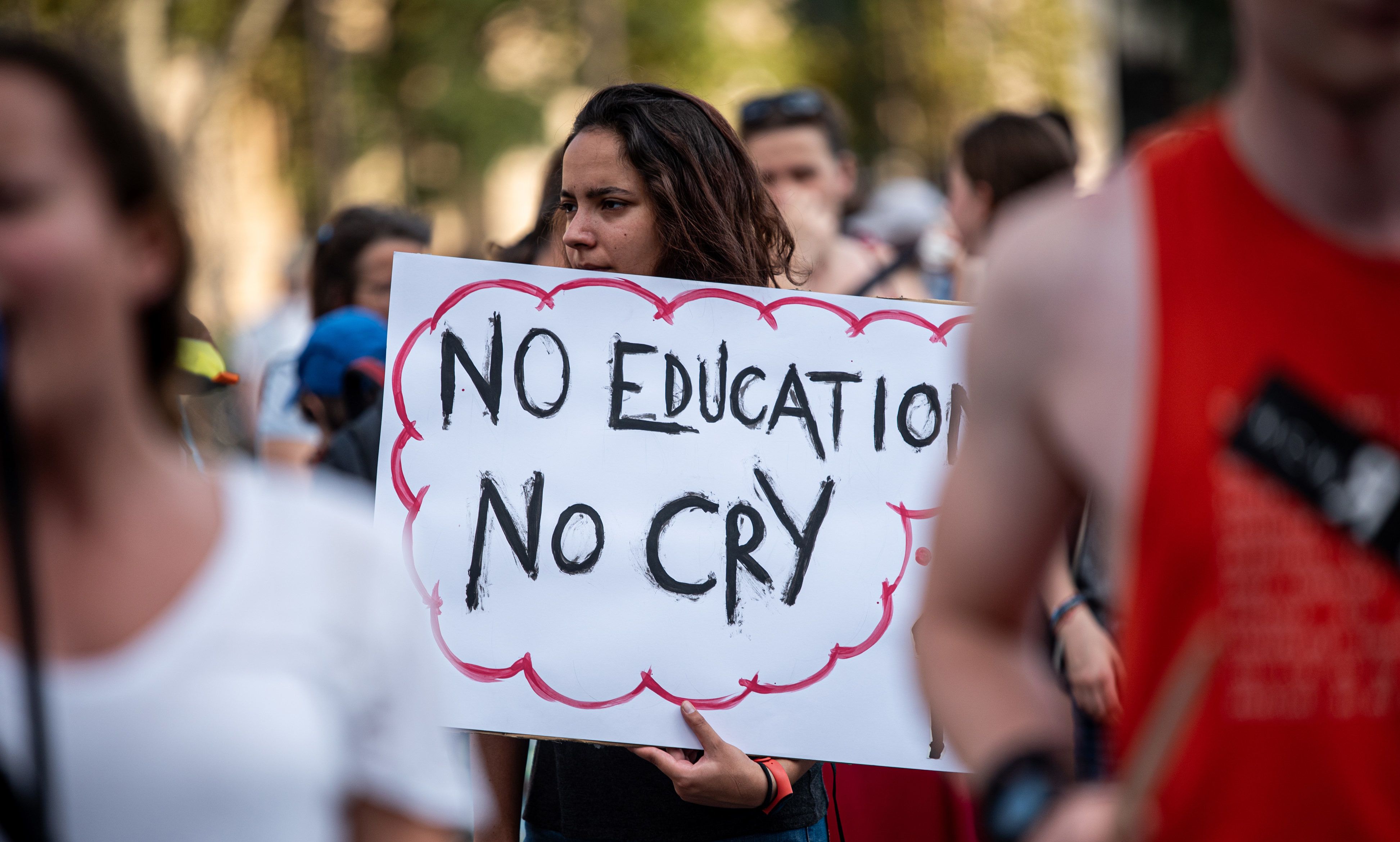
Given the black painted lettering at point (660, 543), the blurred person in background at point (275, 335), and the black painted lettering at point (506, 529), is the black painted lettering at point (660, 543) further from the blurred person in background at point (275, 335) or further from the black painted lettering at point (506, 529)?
the blurred person in background at point (275, 335)

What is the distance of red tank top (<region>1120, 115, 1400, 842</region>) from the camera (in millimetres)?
1089

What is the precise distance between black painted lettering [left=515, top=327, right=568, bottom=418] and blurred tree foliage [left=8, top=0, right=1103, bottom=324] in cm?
1706

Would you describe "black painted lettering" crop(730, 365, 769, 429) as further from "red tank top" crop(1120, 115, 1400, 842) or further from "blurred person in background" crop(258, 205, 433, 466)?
"blurred person in background" crop(258, 205, 433, 466)

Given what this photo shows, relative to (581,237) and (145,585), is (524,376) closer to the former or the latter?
(581,237)

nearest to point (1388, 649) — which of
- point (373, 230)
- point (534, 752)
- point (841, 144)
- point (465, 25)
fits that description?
point (534, 752)

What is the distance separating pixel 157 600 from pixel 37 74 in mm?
452

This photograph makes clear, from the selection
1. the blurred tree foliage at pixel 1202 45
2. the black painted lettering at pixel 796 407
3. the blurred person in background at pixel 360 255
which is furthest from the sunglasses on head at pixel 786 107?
the blurred tree foliage at pixel 1202 45

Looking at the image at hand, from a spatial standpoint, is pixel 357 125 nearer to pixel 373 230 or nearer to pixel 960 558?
pixel 373 230

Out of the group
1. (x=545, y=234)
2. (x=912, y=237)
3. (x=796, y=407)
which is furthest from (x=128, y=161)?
(x=912, y=237)

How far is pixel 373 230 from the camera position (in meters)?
4.42

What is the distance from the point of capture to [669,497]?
2434mm

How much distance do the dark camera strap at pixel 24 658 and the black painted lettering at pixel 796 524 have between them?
143cm

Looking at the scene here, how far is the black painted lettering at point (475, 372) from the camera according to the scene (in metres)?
2.46

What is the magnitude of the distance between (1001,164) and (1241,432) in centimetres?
290
